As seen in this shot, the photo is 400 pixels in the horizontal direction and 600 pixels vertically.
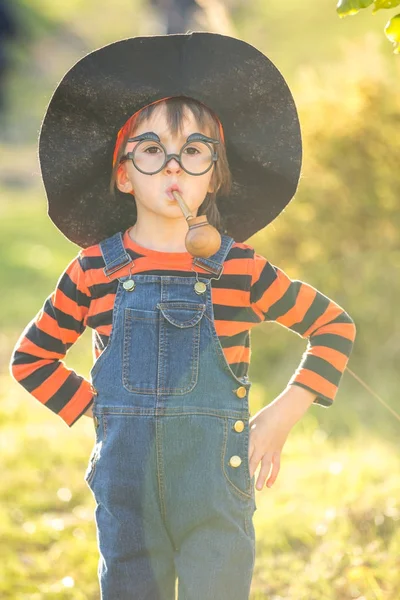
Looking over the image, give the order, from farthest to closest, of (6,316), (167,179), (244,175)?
1. (6,316)
2. (244,175)
3. (167,179)

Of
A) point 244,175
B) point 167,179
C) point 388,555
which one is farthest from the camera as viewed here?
point 388,555

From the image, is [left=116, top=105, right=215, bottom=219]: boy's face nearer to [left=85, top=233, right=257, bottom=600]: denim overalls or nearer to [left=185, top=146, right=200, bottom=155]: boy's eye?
[left=185, top=146, right=200, bottom=155]: boy's eye

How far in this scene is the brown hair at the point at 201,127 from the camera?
242 centimetres

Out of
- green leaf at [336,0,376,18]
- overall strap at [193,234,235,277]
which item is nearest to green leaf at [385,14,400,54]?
green leaf at [336,0,376,18]

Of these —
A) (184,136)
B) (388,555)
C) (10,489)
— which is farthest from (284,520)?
(184,136)

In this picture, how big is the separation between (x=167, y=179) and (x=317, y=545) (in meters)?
1.87

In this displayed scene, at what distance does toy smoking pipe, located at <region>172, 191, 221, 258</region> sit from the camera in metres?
2.23

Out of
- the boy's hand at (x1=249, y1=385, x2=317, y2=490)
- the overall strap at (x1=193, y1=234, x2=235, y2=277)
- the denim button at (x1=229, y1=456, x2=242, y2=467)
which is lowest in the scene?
the denim button at (x1=229, y1=456, x2=242, y2=467)

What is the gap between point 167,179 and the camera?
2383mm

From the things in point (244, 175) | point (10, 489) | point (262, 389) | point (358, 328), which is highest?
point (244, 175)

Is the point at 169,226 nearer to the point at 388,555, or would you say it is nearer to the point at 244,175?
the point at 244,175

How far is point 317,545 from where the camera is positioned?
3615 mm

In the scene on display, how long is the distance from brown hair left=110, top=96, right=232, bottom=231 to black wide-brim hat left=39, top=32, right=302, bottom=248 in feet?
0.07

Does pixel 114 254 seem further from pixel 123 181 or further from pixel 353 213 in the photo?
pixel 353 213
